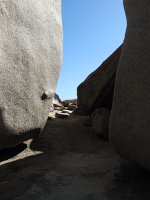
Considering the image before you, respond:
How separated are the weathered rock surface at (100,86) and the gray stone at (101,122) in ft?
0.55

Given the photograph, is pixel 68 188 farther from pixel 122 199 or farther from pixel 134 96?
pixel 134 96

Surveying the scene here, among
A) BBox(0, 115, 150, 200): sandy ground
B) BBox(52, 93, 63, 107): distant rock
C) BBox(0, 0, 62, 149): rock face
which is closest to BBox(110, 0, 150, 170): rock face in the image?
BBox(0, 115, 150, 200): sandy ground

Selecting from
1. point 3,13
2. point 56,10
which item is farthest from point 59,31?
point 3,13

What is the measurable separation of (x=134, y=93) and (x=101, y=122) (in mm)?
1622

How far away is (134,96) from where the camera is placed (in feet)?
8.69

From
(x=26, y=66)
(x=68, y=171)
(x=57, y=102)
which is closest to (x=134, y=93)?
(x=26, y=66)

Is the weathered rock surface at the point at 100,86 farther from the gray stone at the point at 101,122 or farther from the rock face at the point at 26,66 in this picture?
the rock face at the point at 26,66

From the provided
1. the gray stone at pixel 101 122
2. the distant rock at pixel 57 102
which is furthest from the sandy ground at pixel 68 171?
the distant rock at pixel 57 102

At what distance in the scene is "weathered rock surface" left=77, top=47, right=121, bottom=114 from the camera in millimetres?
4195

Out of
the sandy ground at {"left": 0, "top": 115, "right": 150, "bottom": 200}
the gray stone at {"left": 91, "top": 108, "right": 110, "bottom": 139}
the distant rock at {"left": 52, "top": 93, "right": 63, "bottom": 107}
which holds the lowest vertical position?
the sandy ground at {"left": 0, "top": 115, "right": 150, "bottom": 200}

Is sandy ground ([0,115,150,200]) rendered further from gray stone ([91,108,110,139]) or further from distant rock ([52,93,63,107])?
distant rock ([52,93,63,107])

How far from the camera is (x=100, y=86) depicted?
4.30 meters

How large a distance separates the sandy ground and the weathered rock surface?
43 cm

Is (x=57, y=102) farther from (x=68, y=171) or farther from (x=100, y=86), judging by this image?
(x=68, y=171)
